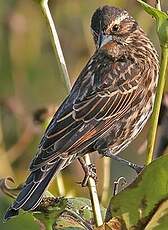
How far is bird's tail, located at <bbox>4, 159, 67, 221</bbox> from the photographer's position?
11.0ft

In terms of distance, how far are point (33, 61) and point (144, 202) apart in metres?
4.10

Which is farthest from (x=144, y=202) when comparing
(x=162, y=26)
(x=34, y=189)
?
(x=34, y=189)

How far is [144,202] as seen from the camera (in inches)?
Result: 115

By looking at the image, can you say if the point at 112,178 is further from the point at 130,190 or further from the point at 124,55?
the point at 130,190

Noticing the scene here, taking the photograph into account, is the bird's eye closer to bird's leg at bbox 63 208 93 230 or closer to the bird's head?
the bird's head

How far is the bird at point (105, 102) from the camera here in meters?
4.19

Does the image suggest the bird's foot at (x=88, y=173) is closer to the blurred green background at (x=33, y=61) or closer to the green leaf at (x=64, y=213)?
the green leaf at (x=64, y=213)

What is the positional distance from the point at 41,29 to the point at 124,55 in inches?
91.6

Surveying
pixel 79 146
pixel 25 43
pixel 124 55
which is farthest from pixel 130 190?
pixel 25 43

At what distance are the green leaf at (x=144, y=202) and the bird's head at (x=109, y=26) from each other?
186cm

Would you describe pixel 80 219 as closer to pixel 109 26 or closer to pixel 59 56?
pixel 59 56

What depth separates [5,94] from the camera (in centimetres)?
634

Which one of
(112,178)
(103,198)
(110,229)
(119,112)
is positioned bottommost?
(112,178)

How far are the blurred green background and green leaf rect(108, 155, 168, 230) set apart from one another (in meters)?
2.84
